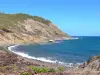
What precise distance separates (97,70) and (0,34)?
10885 cm

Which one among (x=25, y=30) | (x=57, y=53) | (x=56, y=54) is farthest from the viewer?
(x=25, y=30)

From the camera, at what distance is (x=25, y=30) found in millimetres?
162250

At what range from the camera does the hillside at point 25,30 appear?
12934cm

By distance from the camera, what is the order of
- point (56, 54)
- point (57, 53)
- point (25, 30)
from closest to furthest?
1. point (56, 54)
2. point (57, 53)
3. point (25, 30)

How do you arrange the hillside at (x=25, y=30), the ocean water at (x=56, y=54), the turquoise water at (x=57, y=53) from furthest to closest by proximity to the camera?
the hillside at (x=25, y=30) < the turquoise water at (x=57, y=53) < the ocean water at (x=56, y=54)

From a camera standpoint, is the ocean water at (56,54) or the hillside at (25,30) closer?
the ocean water at (56,54)

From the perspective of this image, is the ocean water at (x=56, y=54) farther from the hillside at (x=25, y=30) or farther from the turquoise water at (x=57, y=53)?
the hillside at (x=25, y=30)

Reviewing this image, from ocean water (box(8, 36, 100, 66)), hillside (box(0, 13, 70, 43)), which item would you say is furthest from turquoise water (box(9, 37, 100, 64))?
hillside (box(0, 13, 70, 43))

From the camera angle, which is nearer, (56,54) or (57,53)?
(56,54)

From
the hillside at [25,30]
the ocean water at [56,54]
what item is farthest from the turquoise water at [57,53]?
the hillside at [25,30]

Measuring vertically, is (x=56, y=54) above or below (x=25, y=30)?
below

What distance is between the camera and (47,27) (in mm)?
188750

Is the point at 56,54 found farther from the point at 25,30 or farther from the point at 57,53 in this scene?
the point at 25,30

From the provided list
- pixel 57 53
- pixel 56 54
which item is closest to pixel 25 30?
pixel 57 53
